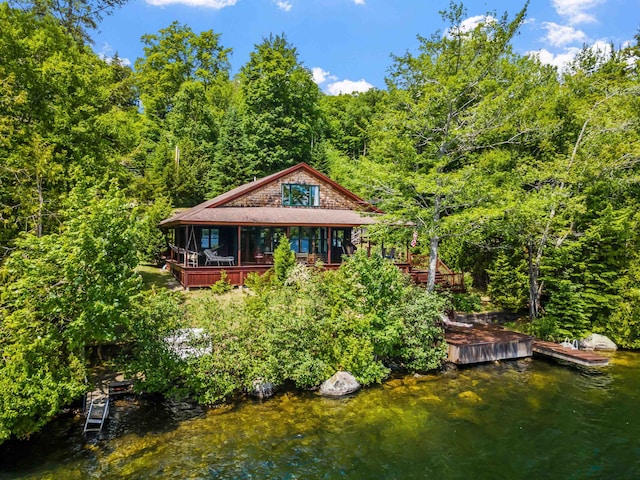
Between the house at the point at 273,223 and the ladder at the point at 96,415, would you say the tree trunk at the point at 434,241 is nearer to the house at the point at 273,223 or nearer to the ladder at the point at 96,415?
the house at the point at 273,223

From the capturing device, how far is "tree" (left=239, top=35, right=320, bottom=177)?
3969 centimetres

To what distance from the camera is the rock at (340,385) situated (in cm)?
1157

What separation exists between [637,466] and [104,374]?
13.7 metres


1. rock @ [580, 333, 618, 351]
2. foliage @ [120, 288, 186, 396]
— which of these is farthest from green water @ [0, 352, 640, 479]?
rock @ [580, 333, 618, 351]

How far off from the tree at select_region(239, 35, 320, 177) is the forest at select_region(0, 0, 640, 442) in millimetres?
15288

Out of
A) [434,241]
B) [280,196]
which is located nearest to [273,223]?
[280,196]

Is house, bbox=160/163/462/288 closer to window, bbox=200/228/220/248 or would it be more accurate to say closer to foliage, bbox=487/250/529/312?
window, bbox=200/228/220/248

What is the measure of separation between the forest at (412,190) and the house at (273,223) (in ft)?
12.6

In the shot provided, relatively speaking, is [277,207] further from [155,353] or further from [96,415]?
[96,415]

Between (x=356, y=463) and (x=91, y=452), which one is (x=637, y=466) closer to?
(x=356, y=463)

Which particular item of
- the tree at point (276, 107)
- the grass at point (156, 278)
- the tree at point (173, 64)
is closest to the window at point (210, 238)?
the grass at point (156, 278)

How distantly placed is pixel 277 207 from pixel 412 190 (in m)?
9.42

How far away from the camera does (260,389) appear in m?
11.2

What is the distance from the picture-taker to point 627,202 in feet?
57.8
